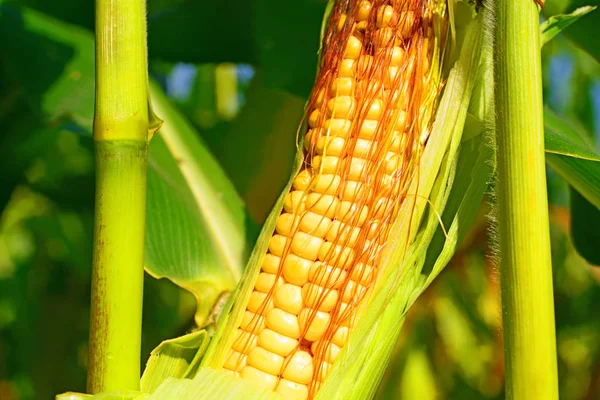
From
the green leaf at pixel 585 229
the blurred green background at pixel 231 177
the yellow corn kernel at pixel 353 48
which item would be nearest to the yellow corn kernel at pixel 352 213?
the yellow corn kernel at pixel 353 48

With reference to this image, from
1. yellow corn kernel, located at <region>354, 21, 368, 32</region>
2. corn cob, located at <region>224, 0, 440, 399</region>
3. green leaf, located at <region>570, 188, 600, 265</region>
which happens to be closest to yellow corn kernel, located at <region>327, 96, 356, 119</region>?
corn cob, located at <region>224, 0, 440, 399</region>

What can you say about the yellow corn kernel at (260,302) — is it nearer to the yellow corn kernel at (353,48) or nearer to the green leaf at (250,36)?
the yellow corn kernel at (353,48)

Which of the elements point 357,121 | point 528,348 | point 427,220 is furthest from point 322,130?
point 528,348

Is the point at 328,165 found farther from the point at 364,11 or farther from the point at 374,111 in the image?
the point at 364,11

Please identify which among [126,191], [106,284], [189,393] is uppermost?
[126,191]

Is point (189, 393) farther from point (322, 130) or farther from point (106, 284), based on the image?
point (322, 130)

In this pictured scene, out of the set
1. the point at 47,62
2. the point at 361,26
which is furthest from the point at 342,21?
the point at 47,62
